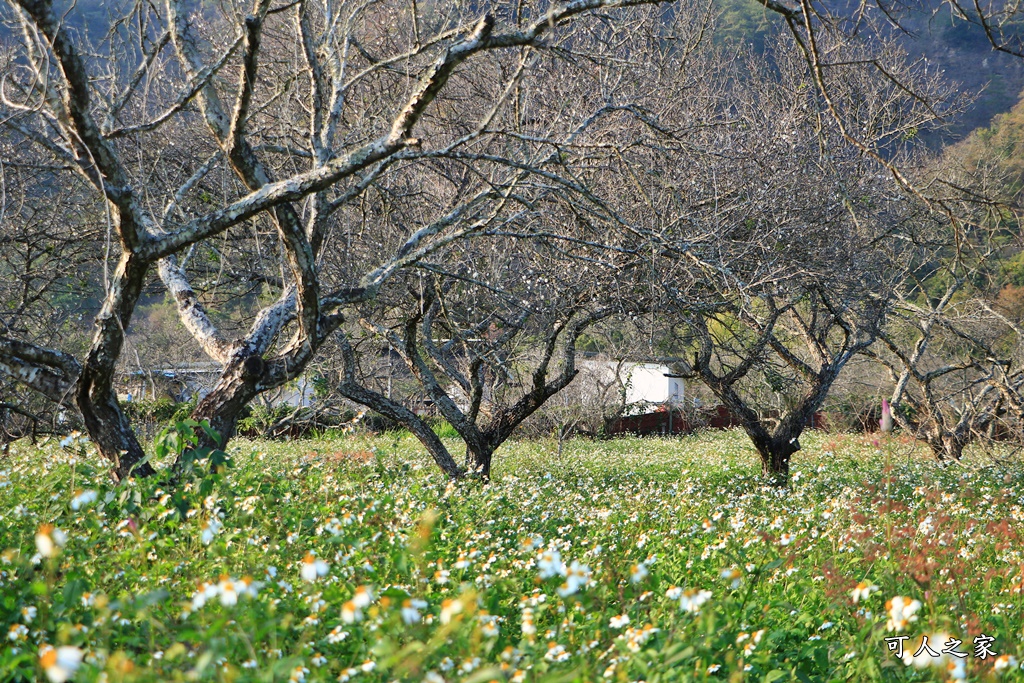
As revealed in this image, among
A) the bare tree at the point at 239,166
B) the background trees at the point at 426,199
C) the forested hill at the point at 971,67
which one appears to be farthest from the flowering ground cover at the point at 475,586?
the forested hill at the point at 971,67

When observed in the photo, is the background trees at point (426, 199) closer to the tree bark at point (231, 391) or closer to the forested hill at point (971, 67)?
the tree bark at point (231, 391)

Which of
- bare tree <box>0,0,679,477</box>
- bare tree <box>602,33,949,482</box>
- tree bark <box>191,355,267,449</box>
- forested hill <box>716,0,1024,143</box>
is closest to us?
bare tree <box>0,0,679,477</box>

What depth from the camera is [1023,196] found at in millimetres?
4660

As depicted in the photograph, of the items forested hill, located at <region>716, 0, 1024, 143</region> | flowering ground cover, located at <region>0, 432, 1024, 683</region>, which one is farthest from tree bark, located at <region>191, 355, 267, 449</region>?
forested hill, located at <region>716, 0, 1024, 143</region>

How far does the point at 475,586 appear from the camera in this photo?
130 inches

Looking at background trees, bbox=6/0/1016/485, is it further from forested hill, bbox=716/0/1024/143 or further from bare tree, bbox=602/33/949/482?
forested hill, bbox=716/0/1024/143

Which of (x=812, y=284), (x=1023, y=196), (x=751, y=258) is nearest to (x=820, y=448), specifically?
(x=812, y=284)

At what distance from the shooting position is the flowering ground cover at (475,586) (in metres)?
2.28

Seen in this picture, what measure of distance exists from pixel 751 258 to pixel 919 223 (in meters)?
5.78

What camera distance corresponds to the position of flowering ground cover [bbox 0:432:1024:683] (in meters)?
2.28

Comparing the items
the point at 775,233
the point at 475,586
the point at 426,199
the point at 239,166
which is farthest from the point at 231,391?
the point at 775,233

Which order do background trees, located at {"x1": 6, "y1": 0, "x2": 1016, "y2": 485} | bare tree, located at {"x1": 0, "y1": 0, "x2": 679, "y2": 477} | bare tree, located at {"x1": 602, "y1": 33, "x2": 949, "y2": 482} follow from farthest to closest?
bare tree, located at {"x1": 602, "y1": 33, "x2": 949, "y2": 482} < background trees, located at {"x1": 6, "y1": 0, "x2": 1016, "y2": 485} < bare tree, located at {"x1": 0, "y1": 0, "x2": 679, "y2": 477}

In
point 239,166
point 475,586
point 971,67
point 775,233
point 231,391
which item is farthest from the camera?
point 971,67

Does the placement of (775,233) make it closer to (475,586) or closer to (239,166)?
(239,166)
